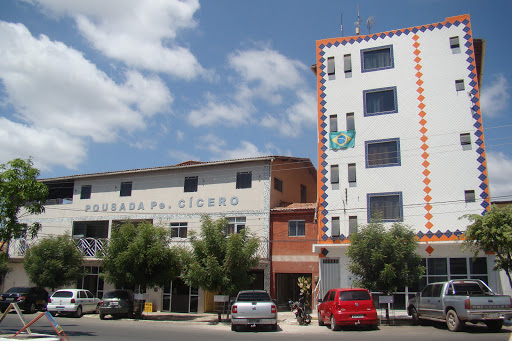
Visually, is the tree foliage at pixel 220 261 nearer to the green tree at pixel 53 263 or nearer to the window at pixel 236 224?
the window at pixel 236 224

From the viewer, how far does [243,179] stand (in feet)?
94.4

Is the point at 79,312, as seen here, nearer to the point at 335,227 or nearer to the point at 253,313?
the point at 253,313

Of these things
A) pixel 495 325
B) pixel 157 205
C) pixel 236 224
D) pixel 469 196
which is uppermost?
pixel 157 205

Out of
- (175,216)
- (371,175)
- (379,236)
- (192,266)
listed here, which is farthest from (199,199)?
(379,236)

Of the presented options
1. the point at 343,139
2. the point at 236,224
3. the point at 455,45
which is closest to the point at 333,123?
the point at 343,139

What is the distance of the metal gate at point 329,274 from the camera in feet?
79.6

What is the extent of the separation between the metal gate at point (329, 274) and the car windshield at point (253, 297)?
6791 millimetres

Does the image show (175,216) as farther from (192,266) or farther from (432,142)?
(432,142)

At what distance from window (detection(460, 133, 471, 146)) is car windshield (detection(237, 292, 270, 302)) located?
521 inches

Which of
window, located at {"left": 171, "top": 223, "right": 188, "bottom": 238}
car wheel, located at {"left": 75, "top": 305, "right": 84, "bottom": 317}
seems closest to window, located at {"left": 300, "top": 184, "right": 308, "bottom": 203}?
window, located at {"left": 171, "top": 223, "right": 188, "bottom": 238}

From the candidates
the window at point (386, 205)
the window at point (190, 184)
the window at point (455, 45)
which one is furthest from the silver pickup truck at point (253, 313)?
the window at point (455, 45)

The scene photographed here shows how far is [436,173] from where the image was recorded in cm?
2334

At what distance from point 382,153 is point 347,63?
6.01m

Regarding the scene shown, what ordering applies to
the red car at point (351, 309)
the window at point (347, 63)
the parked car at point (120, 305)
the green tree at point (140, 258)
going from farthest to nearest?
the window at point (347, 63), the green tree at point (140, 258), the parked car at point (120, 305), the red car at point (351, 309)
